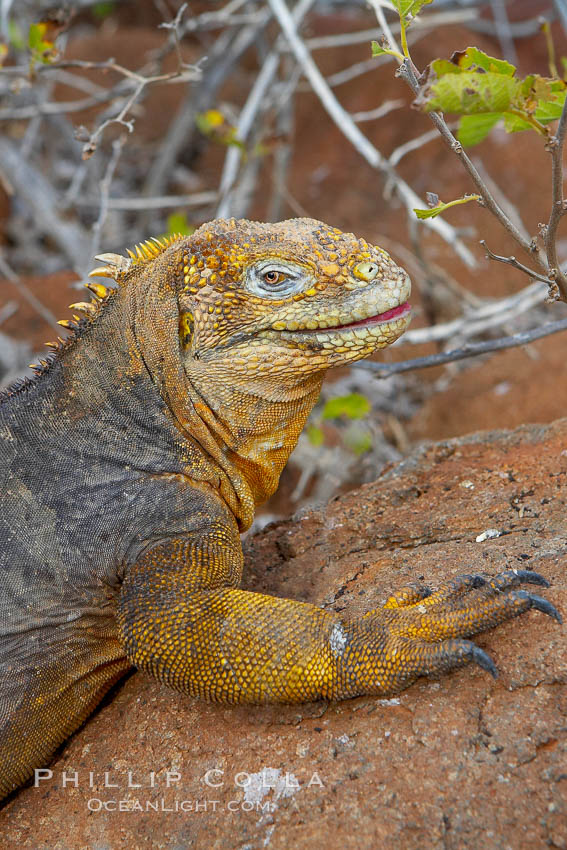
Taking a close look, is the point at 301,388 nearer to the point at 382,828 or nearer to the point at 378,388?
the point at 382,828

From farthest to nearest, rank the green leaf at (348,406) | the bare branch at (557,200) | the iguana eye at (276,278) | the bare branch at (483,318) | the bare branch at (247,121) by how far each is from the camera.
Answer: the bare branch at (247,121), the bare branch at (483,318), the green leaf at (348,406), the iguana eye at (276,278), the bare branch at (557,200)

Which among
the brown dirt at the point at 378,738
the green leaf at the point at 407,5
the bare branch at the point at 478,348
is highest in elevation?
the green leaf at the point at 407,5

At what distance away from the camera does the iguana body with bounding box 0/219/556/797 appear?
3229 mm

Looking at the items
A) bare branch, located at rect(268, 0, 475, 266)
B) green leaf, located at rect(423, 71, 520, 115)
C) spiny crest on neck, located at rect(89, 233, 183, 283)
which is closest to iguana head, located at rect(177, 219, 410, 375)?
spiny crest on neck, located at rect(89, 233, 183, 283)

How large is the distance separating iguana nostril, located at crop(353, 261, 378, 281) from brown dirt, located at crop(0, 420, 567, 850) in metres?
1.19

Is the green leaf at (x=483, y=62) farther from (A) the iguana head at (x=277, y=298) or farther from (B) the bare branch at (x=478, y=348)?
(B) the bare branch at (x=478, y=348)

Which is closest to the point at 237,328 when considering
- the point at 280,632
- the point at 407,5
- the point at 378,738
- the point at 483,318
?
the point at 280,632

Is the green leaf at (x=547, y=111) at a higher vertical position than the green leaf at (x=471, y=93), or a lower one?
lower

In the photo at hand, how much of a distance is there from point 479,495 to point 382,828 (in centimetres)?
175

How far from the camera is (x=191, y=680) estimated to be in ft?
9.86

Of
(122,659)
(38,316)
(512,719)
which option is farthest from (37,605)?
(38,316)

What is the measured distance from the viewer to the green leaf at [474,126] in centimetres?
322

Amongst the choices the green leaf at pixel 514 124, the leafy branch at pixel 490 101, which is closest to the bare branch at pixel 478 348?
the leafy branch at pixel 490 101

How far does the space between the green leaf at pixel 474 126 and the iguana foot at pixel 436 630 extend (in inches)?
69.1
